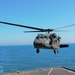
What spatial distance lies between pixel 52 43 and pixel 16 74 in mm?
39835

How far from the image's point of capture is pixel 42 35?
2269 centimetres

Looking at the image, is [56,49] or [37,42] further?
[56,49]

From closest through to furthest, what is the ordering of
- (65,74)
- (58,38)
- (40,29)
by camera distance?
1. (40,29)
2. (58,38)
3. (65,74)

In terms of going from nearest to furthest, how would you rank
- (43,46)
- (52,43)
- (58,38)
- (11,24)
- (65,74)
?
(11,24), (43,46), (52,43), (58,38), (65,74)

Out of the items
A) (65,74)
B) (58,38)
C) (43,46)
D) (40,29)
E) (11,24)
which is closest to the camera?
(11,24)

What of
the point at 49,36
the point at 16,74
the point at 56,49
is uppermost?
the point at 49,36

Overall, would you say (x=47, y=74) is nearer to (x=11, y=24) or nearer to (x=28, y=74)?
(x=28, y=74)

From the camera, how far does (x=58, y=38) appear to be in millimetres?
26172

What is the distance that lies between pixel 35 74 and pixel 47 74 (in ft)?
11.5

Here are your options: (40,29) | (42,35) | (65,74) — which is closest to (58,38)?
(42,35)

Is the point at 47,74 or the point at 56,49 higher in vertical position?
the point at 56,49

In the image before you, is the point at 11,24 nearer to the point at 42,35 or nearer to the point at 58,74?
the point at 42,35

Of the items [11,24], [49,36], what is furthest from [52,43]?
[11,24]

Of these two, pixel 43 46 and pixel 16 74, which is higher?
pixel 43 46
